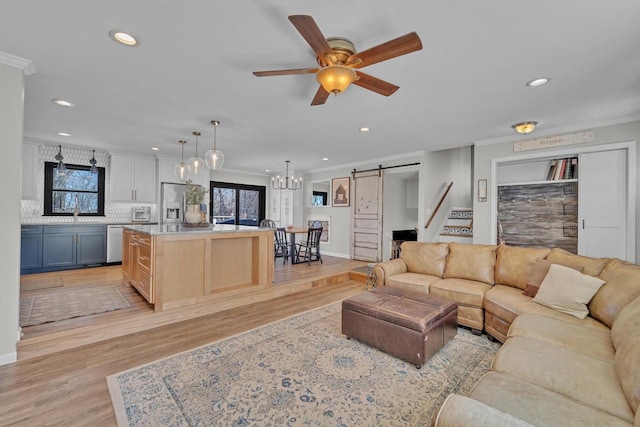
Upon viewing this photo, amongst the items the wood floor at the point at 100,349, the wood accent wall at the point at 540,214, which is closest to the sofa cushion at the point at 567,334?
the wood floor at the point at 100,349

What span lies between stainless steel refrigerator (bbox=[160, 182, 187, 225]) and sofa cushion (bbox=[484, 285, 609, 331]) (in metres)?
6.34

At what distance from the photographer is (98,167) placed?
241 inches

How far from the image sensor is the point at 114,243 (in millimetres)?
5848

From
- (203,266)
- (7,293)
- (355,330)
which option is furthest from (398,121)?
(7,293)

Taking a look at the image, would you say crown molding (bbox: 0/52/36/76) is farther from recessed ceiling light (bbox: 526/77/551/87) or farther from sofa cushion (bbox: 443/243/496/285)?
sofa cushion (bbox: 443/243/496/285)

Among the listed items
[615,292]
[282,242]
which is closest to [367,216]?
[282,242]

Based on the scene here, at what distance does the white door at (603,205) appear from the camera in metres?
3.78

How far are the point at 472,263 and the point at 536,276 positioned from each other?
0.71m

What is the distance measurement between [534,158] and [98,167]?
27.8 feet

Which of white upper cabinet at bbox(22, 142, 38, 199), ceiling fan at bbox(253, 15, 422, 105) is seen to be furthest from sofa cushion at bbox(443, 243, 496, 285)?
white upper cabinet at bbox(22, 142, 38, 199)

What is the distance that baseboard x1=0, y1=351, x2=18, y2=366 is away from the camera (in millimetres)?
2283

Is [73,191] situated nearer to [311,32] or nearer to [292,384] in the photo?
[292,384]

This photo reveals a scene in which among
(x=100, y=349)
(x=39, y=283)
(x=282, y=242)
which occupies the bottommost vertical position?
(x=100, y=349)

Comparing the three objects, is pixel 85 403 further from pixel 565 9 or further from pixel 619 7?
pixel 619 7
